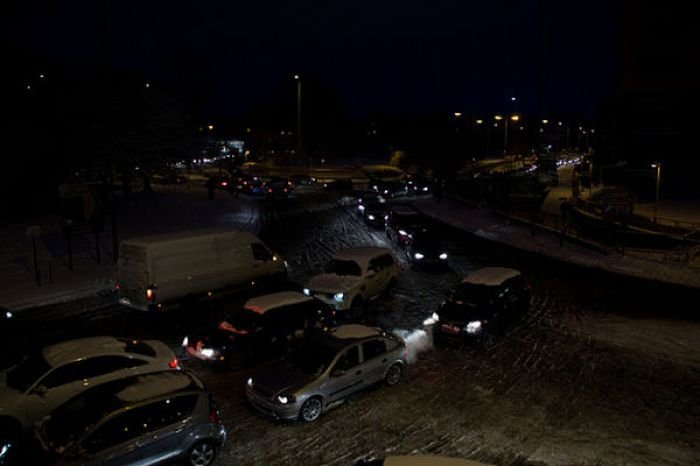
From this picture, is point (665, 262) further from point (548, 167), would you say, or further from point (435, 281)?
point (548, 167)

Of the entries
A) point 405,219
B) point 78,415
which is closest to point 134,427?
point 78,415

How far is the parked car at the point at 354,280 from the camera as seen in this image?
703 inches

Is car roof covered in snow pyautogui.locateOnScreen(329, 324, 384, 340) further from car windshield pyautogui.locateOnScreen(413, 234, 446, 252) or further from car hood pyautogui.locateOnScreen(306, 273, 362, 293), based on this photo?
car windshield pyautogui.locateOnScreen(413, 234, 446, 252)

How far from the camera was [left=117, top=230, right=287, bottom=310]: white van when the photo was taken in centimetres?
1697

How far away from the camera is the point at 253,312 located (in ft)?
48.1

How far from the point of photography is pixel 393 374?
44.0ft

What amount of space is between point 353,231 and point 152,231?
36.1 feet

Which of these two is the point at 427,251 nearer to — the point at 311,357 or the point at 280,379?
the point at 311,357

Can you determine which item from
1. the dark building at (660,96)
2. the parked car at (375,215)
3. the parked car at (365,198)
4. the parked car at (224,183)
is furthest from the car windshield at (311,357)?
the parked car at (224,183)

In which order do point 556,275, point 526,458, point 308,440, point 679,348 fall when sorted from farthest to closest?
point 556,275, point 679,348, point 308,440, point 526,458

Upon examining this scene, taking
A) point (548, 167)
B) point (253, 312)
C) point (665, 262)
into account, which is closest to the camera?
point (253, 312)

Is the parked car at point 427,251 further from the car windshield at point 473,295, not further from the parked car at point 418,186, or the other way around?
the parked car at point 418,186

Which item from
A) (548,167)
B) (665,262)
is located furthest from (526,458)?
(548,167)

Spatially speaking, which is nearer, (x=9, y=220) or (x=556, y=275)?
(x=556, y=275)
